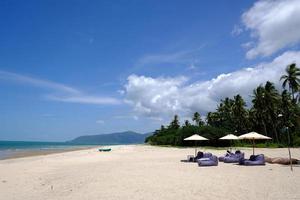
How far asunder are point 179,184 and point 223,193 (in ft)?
7.16

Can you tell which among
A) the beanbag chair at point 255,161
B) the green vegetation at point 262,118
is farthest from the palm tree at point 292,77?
the beanbag chair at point 255,161

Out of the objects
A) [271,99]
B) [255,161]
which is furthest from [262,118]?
[255,161]

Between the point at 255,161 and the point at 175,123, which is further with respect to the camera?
the point at 175,123

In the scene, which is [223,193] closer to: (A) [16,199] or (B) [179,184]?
(B) [179,184]

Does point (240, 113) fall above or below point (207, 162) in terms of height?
above

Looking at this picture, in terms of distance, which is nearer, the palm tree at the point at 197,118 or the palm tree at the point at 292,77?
the palm tree at the point at 292,77

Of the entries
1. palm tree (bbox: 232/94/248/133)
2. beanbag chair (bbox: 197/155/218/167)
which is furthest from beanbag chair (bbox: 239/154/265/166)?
palm tree (bbox: 232/94/248/133)

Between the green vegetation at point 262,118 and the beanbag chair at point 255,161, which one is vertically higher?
the green vegetation at point 262,118

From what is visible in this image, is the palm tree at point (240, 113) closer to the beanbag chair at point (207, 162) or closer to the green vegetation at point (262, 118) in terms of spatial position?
the green vegetation at point (262, 118)

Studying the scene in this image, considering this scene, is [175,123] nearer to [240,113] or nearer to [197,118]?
[197,118]

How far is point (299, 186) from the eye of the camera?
10.4 metres

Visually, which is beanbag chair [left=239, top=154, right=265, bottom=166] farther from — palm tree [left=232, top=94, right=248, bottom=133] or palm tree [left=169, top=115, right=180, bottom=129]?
palm tree [left=169, top=115, right=180, bottom=129]

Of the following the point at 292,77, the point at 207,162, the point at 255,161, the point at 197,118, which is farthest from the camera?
the point at 197,118

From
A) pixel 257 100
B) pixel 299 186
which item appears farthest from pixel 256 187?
pixel 257 100
